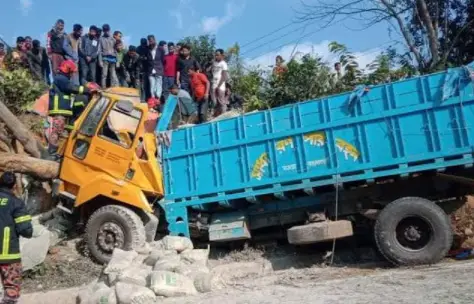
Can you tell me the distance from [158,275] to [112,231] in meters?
1.92

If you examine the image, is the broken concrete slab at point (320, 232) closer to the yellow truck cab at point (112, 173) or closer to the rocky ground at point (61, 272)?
the yellow truck cab at point (112, 173)

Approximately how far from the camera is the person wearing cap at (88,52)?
12.4m

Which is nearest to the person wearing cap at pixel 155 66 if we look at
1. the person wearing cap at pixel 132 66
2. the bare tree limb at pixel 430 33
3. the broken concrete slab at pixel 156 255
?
the person wearing cap at pixel 132 66

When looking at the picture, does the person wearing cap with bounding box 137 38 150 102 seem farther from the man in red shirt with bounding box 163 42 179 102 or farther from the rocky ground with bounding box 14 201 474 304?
the rocky ground with bounding box 14 201 474 304

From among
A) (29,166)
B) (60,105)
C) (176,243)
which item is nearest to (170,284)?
(176,243)

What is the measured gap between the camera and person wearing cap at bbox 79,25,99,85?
12375 millimetres

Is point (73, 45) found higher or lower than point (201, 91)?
higher

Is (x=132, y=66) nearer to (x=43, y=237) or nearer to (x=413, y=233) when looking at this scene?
(x=43, y=237)

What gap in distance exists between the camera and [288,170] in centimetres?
772

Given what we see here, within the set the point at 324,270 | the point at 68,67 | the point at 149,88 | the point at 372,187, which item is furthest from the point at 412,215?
the point at 149,88

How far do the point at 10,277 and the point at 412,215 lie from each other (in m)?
5.03

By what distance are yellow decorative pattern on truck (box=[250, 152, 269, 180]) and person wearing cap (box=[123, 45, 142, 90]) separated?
5.98 metres

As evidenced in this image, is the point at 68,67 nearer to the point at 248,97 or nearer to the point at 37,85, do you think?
the point at 37,85

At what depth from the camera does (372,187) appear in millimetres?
7492
